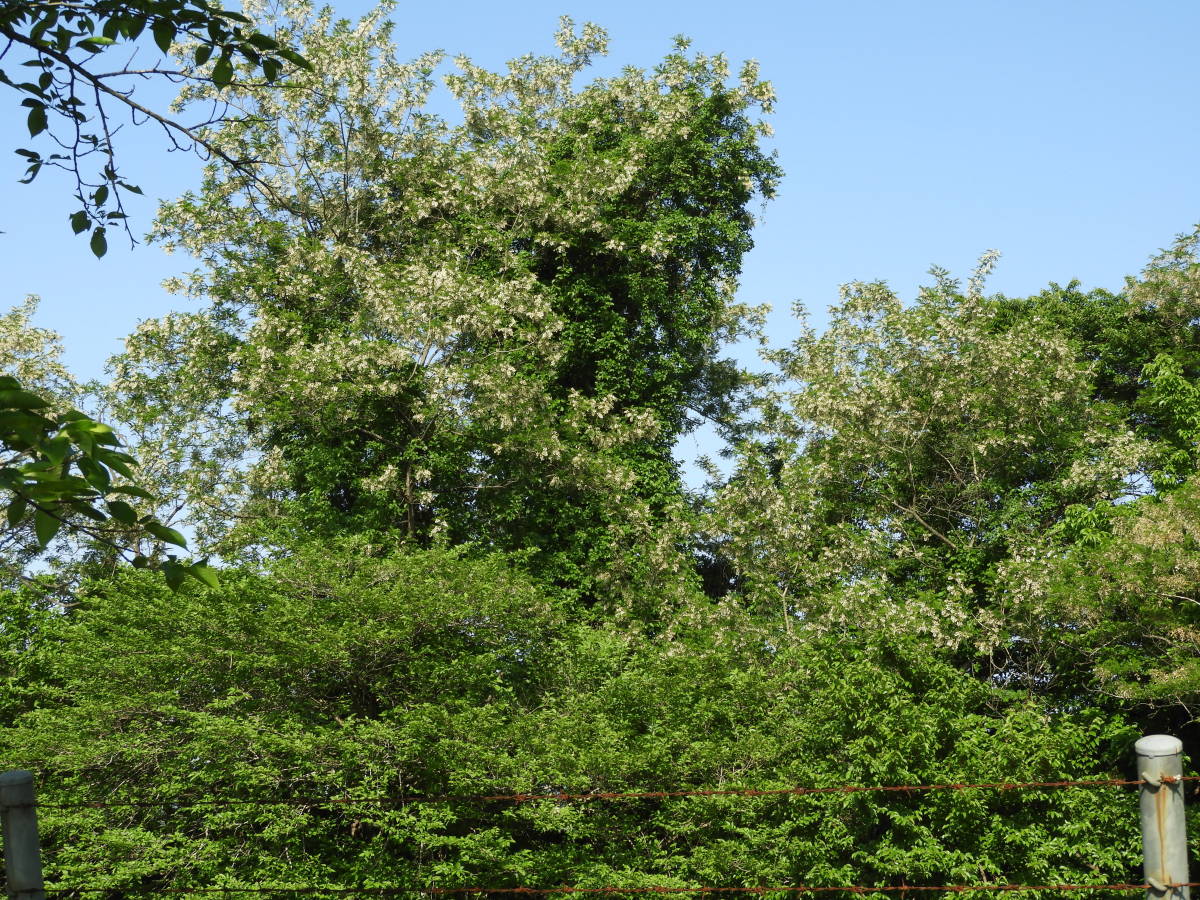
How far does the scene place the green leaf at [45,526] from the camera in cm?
338

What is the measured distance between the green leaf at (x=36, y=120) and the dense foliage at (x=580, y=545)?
5884mm

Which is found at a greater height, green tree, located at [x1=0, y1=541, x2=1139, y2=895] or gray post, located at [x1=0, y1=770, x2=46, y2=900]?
green tree, located at [x1=0, y1=541, x2=1139, y2=895]

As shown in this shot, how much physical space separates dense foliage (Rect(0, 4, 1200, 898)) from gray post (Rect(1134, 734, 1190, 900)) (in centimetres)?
901

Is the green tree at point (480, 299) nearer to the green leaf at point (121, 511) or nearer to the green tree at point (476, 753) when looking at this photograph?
the green tree at point (476, 753)

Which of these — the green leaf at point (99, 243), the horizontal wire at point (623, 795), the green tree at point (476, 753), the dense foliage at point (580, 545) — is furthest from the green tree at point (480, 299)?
the green leaf at point (99, 243)

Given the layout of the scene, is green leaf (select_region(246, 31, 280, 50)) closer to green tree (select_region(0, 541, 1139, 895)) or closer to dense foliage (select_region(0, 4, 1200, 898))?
dense foliage (select_region(0, 4, 1200, 898))

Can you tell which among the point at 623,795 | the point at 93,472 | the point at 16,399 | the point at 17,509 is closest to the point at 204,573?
the point at 93,472

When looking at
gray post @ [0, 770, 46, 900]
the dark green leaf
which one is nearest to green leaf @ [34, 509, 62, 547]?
the dark green leaf

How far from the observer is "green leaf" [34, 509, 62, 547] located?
11.1 ft

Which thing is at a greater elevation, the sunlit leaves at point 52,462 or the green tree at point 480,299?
the green tree at point 480,299

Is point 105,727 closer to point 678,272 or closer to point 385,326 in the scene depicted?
point 385,326

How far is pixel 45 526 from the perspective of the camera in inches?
135

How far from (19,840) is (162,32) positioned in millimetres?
3110

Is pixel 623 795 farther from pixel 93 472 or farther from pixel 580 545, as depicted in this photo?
pixel 580 545
